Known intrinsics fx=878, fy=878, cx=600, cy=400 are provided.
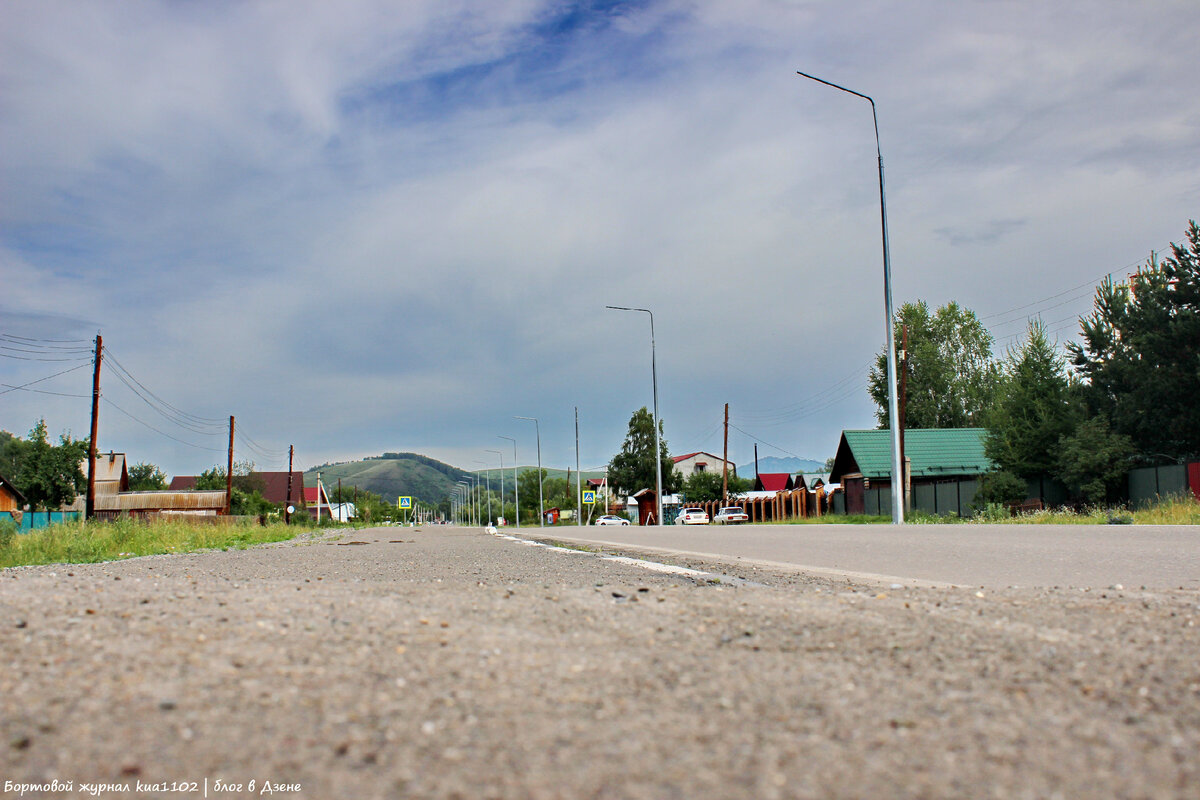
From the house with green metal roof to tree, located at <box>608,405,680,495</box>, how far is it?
48.3 meters

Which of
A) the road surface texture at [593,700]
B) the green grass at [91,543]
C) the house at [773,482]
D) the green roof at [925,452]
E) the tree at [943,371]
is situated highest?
the tree at [943,371]

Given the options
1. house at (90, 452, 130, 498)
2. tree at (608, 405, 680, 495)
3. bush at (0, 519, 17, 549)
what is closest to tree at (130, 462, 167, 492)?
house at (90, 452, 130, 498)

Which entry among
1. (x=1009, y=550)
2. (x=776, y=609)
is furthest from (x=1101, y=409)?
(x=776, y=609)

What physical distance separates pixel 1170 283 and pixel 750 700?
34.1m

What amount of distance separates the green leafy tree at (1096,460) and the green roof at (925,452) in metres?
14.2

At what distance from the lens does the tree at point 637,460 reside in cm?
9538

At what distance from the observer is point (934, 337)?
6378cm

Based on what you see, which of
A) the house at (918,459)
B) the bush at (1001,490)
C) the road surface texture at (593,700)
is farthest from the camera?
the house at (918,459)

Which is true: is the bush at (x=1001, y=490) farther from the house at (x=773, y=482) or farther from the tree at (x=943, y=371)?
the house at (x=773, y=482)

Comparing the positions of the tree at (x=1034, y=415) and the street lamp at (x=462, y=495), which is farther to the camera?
the street lamp at (x=462, y=495)

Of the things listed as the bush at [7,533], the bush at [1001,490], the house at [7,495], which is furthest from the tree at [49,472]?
the bush at [1001,490]

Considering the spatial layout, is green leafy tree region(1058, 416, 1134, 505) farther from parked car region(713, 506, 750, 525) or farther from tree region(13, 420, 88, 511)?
tree region(13, 420, 88, 511)

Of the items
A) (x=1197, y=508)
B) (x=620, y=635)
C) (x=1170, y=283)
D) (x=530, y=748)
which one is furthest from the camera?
(x=1170, y=283)

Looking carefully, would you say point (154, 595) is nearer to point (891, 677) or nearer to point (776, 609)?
point (776, 609)
